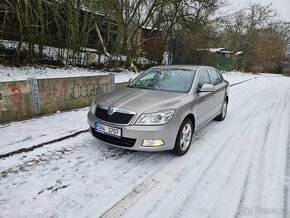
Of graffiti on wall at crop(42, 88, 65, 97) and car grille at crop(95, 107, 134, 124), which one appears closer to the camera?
car grille at crop(95, 107, 134, 124)

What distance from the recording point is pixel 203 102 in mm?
5324

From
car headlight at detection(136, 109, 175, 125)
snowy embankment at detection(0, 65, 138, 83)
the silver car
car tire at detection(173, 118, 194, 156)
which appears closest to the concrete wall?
snowy embankment at detection(0, 65, 138, 83)

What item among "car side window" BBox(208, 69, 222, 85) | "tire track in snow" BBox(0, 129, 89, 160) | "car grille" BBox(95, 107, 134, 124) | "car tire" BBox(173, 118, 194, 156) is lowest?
"tire track in snow" BBox(0, 129, 89, 160)

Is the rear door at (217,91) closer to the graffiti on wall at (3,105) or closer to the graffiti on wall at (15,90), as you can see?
the graffiti on wall at (15,90)

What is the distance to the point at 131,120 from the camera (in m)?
4.07

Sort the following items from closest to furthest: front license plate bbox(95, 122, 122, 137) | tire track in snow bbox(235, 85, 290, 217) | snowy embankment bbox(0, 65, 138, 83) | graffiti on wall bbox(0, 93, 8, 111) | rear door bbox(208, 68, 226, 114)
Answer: tire track in snow bbox(235, 85, 290, 217) → front license plate bbox(95, 122, 122, 137) → graffiti on wall bbox(0, 93, 8, 111) → rear door bbox(208, 68, 226, 114) → snowy embankment bbox(0, 65, 138, 83)

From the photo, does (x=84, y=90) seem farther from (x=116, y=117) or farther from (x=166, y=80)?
(x=116, y=117)

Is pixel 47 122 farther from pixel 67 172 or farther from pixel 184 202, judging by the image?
pixel 184 202

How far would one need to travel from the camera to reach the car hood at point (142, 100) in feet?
13.8

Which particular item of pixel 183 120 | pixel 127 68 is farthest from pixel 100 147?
pixel 127 68

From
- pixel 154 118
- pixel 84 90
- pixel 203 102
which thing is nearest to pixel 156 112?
pixel 154 118

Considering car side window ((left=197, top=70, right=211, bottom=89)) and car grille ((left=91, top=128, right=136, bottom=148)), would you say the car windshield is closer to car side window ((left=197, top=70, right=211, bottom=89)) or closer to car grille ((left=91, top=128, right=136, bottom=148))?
car side window ((left=197, top=70, right=211, bottom=89))

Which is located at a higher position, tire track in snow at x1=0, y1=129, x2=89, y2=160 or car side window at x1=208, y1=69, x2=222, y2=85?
car side window at x1=208, y1=69, x2=222, y2=85

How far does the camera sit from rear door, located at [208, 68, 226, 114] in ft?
20.5
